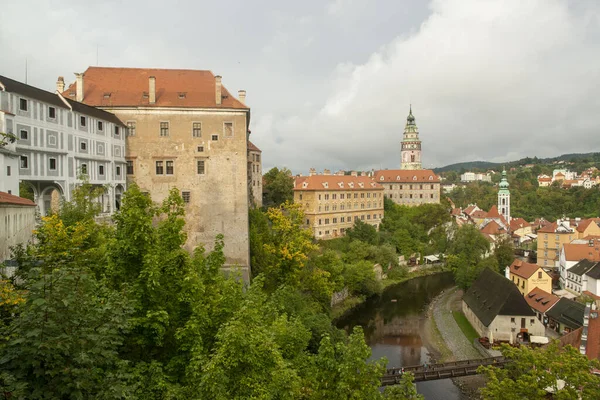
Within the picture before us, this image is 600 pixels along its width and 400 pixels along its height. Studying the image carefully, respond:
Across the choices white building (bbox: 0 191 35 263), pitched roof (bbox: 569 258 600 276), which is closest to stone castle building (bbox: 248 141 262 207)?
white building (bbox: 0 191 35 263)

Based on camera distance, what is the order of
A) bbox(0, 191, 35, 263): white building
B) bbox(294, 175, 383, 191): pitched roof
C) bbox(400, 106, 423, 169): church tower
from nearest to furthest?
bbox(0, 191, 35, 263): white building, bbox(294, 175, 383, 191): pitched roof, bbox(400, 106, 423, 169): church tower

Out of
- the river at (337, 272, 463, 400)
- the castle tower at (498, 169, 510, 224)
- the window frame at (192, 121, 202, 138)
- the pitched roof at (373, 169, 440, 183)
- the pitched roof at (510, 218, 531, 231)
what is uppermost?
Answer: the window frame at (192, 121, 202, 138)

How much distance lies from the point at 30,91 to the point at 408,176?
60.3m

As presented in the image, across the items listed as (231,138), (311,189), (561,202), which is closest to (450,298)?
(311,189)

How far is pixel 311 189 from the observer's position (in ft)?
176

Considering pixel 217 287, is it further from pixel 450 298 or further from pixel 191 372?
pixel 450 298

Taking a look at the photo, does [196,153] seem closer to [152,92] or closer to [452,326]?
[152,92]

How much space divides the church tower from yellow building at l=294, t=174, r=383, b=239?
5046cm

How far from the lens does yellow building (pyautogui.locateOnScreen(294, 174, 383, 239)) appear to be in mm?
53103

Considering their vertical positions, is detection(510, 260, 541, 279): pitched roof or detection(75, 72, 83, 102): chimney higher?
detection(75, 72, 83, 102): chimney

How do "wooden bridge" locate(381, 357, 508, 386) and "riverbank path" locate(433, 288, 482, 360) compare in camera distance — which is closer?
"wooden bridge" locate(381, 357, 508, 386)

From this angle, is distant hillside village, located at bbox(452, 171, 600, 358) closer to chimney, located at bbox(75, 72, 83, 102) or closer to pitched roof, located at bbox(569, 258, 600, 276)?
pitched roof, located at bbox(569, 258, 600, 276)

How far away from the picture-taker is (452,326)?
31797 mm

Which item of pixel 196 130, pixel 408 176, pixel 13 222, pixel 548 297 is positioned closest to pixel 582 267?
pixel 548 297
